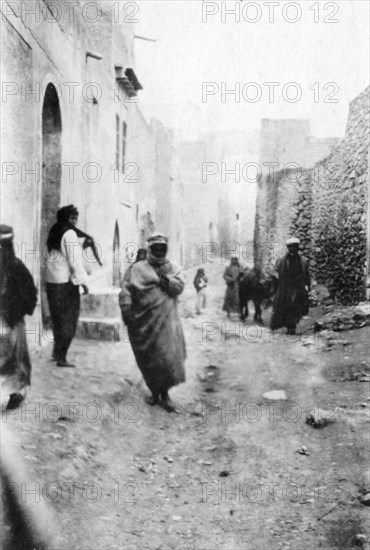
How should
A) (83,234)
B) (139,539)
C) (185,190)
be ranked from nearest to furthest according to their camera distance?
1. (139,539)
2. (83,234)
3. (185,190)

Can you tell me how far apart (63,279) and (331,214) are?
10.1 ft

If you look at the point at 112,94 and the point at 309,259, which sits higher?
the point at 112,94

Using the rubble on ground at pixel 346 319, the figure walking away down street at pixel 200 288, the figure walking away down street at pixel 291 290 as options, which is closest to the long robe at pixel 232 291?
the figure walking away down street at pixel 200 288

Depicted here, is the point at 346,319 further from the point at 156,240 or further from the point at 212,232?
the point at 212,232

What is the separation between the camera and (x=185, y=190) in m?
9.01

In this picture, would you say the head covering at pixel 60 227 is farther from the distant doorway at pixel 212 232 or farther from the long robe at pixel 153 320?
the distant doorway at pixel 212 232

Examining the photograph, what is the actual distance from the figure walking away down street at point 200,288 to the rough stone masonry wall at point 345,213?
48.8 inches

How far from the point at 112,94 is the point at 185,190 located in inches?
144

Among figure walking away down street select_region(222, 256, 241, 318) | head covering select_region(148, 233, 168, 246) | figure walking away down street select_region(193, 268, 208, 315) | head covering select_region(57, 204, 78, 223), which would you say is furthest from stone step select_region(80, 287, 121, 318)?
figure walking away down street select_region(222, 256, 241, 318)

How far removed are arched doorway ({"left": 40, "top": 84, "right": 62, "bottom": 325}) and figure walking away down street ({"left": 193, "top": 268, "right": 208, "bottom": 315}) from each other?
1580 millimetres

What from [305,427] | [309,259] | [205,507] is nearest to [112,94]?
[309,259]

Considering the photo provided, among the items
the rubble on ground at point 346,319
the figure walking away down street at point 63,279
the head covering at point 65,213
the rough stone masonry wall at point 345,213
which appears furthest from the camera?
the rough stone masonry wall at point 345,213

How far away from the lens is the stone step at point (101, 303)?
4301 millimetres

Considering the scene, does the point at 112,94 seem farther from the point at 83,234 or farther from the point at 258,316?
the point at 258,316
